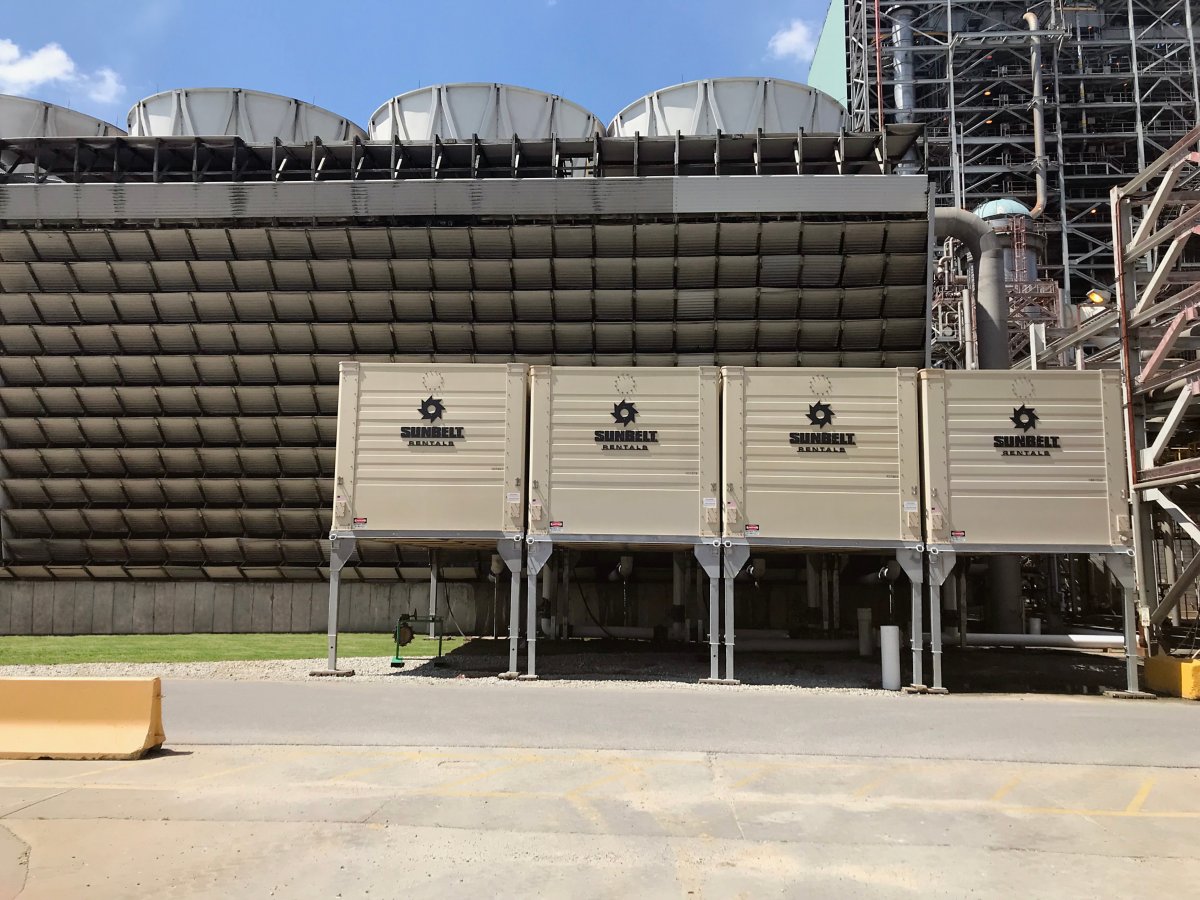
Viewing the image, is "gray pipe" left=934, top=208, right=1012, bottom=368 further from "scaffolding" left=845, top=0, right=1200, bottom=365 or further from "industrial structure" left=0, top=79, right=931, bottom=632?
"scaffolding" left=845, top=0, right=1200, bottom=365

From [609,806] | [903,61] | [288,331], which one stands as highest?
[903,61]

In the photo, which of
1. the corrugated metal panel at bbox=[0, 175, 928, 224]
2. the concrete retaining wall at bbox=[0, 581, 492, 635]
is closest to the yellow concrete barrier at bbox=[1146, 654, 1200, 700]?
the corrugated metal panel at bbox=[0, 175, 928, 224]

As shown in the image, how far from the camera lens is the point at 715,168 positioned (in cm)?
2667

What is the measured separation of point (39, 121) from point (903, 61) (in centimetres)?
5571

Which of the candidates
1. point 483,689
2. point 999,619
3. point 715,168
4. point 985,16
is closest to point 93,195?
point 715,168

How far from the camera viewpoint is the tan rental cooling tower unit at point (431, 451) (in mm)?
18125

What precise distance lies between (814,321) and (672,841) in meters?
21.2

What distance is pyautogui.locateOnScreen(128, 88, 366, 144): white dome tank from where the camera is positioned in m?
30.5

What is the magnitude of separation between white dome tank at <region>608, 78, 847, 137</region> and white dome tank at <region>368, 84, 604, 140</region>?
12.1ft

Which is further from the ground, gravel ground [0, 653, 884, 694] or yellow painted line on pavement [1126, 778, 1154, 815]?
yellow painted line on pavement [1126, 778, 1154, 815]

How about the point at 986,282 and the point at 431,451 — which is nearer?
the point at 431,451

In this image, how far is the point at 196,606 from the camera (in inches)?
1112

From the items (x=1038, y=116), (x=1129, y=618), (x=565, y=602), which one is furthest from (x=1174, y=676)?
(x=1038, y=116)

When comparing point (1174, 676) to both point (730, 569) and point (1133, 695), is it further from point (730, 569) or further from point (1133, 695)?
point (730, 569)
